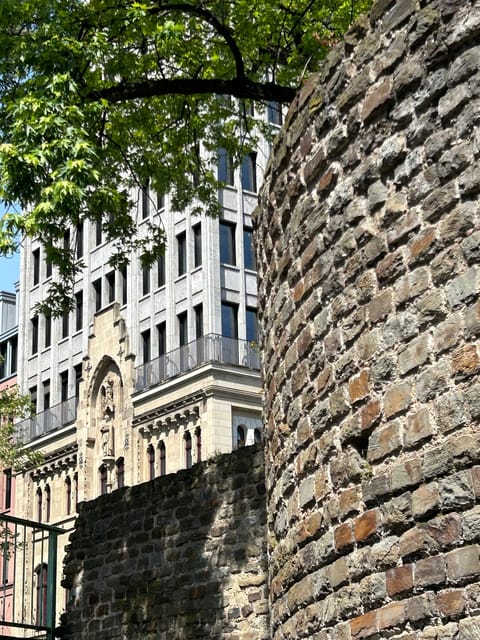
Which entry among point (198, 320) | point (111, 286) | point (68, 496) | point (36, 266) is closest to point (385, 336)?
point (198, 320)

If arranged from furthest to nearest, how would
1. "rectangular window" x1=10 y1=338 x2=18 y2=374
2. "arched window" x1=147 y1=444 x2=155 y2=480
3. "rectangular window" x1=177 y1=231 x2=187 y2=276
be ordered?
"rectangular window" x1=10 y1=338 x2=18 y2=374 < "rectangular window" x1=177 y1=231 x2=187 y2=276 < "arched window" x1=147 y1=444 x2=155 y2=480

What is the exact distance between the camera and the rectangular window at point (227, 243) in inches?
1674

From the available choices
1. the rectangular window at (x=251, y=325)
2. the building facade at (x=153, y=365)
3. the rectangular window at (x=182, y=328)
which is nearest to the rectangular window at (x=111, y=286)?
the building facade at (x=153, y=365)

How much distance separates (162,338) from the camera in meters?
43.1

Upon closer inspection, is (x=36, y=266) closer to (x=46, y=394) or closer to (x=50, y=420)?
(x=46, y=394)

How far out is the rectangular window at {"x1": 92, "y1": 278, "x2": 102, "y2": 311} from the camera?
155 ft


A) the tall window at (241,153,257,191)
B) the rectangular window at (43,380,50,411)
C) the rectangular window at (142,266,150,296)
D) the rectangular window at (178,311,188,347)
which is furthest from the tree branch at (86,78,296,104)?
the rectangular window at (43,380,50,411)

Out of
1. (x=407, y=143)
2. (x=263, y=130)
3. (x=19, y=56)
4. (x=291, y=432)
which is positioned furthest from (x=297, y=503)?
(x=263, y=130)

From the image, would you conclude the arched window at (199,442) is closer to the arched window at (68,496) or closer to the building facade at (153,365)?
the building facade at (153,365)

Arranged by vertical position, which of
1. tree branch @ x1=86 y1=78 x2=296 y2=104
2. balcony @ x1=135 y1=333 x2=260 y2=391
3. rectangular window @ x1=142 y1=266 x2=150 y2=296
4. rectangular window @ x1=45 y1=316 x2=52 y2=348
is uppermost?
rectangular window @ x1=45 y1=316 x2=52 y2=348

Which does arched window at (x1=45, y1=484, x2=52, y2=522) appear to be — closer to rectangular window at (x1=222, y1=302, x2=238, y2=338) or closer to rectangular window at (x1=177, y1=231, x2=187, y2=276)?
rectangular window at (x1=177, y1=231, x2=187, y2=276)

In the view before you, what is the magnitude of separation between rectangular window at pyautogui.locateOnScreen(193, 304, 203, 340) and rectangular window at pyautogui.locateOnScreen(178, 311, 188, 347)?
1.43 feet

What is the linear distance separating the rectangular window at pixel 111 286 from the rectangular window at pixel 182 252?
4264mm

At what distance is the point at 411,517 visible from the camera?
602 cm
